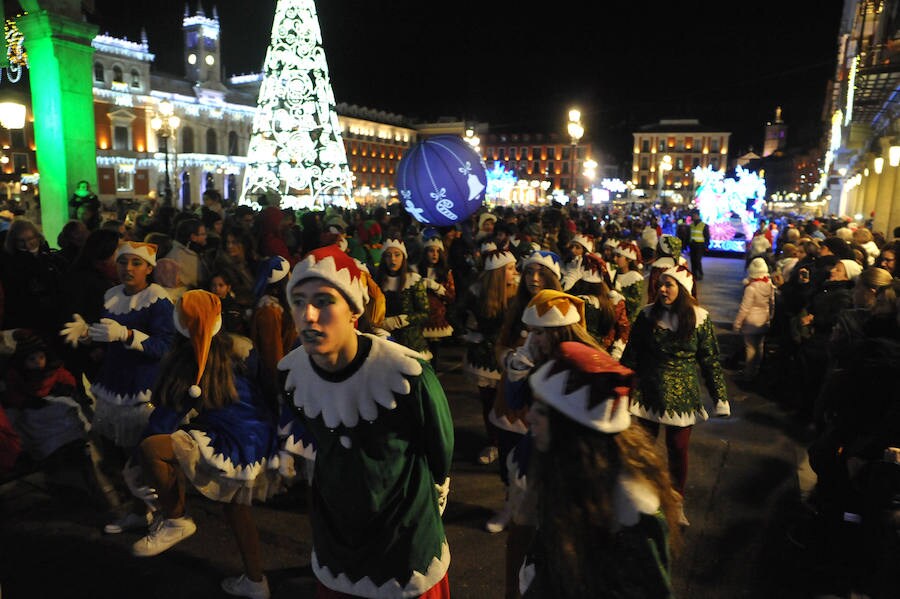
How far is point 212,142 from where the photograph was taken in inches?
2416

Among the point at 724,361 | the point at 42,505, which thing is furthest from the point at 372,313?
the point at 724,361

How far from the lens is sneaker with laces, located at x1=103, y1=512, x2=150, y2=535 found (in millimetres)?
4461

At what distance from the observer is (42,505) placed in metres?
4.83

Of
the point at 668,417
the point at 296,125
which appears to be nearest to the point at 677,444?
the point at 668,417

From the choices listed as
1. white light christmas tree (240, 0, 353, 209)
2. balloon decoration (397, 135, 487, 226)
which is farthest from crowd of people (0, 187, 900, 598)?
white light christmas tree (240, 0, 353, 209)

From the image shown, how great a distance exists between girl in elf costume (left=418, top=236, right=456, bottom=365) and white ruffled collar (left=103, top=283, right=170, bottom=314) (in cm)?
288

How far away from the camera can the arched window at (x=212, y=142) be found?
2397 inches

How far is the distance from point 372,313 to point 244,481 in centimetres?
184

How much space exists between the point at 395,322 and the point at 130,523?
2697 mm

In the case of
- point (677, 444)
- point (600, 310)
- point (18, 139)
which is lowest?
point (677, 444)

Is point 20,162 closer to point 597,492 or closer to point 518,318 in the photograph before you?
point 518,318

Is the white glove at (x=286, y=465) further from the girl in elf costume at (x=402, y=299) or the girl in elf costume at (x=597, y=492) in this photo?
the girl in elf costume at (x=402, y=299)

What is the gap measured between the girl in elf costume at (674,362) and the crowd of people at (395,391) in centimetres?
2

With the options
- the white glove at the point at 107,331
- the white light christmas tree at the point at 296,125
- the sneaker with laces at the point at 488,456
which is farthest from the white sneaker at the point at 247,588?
the white light christmas tree at the point at 296,125
